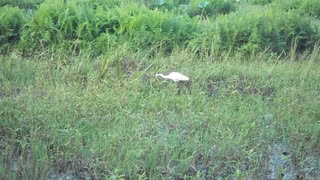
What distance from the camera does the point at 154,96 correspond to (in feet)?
18.4

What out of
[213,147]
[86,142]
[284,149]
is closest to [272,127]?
[284,149]

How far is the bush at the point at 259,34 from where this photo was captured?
25.2 ft

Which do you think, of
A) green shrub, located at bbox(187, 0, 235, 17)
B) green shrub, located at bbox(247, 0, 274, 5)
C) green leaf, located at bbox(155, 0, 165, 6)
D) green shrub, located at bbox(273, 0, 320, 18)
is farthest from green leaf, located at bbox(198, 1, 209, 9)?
green shrub, located at bbox(247, 0, 274, 5)

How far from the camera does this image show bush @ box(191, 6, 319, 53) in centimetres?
768

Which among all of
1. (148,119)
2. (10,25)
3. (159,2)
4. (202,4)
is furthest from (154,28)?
(148,119)

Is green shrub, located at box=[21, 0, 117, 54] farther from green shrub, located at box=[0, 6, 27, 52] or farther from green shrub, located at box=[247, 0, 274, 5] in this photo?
green shrub, located at box=[247, 0, 274, 5]

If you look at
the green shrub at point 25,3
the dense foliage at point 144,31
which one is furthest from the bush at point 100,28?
the green shrub at point 25,3

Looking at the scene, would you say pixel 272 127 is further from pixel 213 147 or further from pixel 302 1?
pixel 302 1

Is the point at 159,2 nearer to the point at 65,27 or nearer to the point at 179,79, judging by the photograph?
the point at 65,27

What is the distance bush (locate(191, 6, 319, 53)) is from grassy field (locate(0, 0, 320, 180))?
0.8 inches

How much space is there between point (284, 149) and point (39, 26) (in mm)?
4385

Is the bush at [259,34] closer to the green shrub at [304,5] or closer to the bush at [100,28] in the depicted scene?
the bush at [100,28]

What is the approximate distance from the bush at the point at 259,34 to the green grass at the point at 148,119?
38.9 inches

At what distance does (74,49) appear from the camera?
708 centimetres
